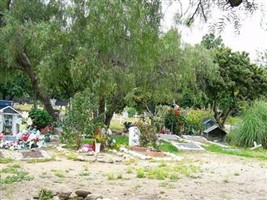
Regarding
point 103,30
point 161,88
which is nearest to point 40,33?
point 161,88

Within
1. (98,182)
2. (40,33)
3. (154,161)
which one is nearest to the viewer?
(98,182)

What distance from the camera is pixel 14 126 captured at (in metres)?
14.6

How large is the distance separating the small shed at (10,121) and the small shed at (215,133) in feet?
26.1

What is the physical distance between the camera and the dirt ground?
21.2ft

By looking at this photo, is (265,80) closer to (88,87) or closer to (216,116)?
(216,116)

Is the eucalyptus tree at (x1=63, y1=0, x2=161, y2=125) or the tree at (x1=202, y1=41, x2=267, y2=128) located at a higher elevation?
the tree at (x1=202, y1=41, x2=267, y2=128)

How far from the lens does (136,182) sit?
7559 millimetres

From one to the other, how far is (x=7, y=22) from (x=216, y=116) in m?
11.7

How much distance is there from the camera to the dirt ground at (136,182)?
6.47m

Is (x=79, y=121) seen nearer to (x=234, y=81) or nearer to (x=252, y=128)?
(x=252, y=128)

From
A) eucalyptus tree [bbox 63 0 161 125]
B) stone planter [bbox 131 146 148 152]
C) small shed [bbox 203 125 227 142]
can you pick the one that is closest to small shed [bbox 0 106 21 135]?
eucalyptus tree [bbox 63 0 161 125]

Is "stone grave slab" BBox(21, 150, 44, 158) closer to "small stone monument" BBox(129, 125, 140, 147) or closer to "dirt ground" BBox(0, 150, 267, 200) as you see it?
"dirt ground" BBox(0, 150, 267, 200)

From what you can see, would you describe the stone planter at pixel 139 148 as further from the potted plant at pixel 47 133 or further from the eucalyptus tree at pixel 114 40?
the potted plant at pixel 47 133

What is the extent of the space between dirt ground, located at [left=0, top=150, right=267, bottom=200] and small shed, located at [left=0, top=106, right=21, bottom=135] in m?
4.46
